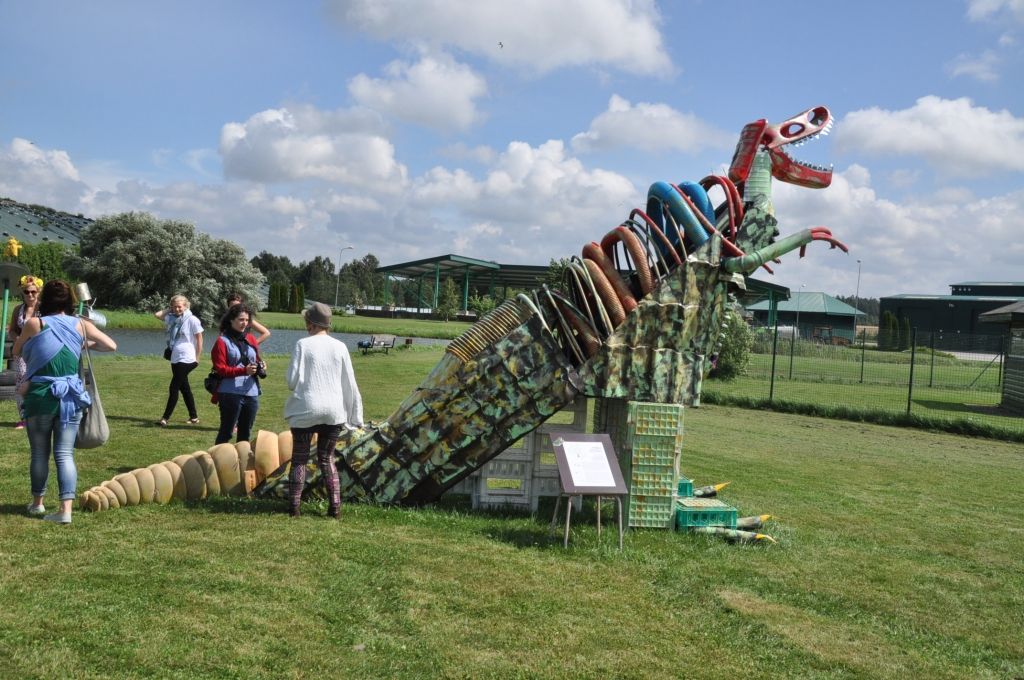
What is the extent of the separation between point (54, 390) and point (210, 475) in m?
1.65

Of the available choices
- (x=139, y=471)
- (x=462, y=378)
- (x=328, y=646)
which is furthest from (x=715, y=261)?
(x=139, y=471)

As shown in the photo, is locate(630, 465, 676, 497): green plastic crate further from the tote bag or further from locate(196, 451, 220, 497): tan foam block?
the tote bag

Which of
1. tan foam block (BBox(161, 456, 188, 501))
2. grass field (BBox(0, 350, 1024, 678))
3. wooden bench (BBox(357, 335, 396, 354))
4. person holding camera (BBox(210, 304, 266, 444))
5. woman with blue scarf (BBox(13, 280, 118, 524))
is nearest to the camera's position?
grass field (BBox(0, 350, 1024, 678))

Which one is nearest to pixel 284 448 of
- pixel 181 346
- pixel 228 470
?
pixel 228 470

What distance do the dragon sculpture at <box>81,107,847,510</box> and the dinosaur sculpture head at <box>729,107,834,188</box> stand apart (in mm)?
574

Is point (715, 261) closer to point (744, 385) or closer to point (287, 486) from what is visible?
point (287, 486)

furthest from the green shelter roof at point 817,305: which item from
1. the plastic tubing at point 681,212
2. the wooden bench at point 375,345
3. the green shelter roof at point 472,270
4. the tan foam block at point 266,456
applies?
the tan foam block at point 266,456

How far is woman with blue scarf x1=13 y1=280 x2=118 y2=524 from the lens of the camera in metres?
6.24

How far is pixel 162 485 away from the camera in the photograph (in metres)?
7.09

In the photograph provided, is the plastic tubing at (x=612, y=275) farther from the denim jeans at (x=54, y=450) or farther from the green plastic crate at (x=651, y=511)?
the denim jeans at (x=54, y=450)

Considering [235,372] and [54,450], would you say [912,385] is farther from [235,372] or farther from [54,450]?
[54,450]

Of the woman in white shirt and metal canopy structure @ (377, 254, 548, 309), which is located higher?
metal canopy structure @ (377, 254, 548, 309)

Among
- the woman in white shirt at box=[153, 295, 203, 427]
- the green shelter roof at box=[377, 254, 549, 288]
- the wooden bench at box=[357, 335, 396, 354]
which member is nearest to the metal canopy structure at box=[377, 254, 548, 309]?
the green shelter roof at box=[377, 254, 549, 288]

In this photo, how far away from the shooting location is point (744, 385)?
26625mm
